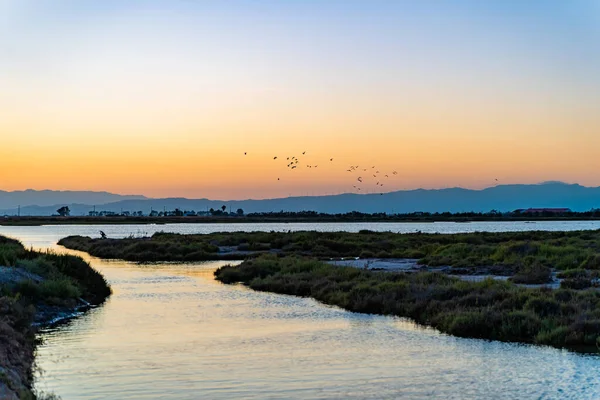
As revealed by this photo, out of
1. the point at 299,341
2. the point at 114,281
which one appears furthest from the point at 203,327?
the point at 114,281

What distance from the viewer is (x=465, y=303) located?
2305 cm

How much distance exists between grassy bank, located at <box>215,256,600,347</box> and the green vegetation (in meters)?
6.48

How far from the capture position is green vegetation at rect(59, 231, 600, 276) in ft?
126

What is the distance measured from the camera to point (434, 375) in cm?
1545

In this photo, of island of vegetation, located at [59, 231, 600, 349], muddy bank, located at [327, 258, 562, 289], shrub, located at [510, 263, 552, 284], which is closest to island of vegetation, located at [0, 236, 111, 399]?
island of vegetation, located at [59, 231, 600, 349]

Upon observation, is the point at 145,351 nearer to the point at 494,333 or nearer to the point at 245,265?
the point at 494,333

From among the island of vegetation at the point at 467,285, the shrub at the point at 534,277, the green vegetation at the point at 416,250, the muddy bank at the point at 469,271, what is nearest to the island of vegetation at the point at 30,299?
the island of vegetation at the point at 467,285

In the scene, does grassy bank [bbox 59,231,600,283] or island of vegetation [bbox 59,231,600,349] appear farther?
grassy bank [bbox 59,231,600,283]

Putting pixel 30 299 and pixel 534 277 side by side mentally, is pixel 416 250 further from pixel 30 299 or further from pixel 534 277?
pixel 30 299

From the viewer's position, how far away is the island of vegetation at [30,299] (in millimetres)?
13891

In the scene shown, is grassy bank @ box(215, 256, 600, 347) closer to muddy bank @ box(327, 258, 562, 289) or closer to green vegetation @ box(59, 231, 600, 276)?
muddy bank @ box(327, 258, 562, 289)

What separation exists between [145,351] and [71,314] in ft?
27.1

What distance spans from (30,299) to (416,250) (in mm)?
36565

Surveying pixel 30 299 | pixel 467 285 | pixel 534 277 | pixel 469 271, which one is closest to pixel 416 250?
pixel 469 271
